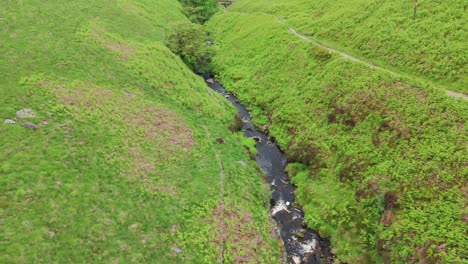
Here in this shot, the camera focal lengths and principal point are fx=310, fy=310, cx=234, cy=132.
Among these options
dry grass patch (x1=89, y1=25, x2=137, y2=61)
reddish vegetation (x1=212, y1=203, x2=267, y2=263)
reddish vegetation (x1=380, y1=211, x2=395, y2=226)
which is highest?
reddish vegetation (x1=380, y1=211, x2=395, y2=226)

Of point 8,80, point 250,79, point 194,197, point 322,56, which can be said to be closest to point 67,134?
point 8,80

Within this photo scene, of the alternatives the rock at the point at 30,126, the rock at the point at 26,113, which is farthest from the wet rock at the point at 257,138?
the rock at the point at 26,113

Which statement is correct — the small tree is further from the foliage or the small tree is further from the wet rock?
the foliage

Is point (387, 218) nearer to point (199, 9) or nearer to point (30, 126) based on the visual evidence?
point (30, 126)

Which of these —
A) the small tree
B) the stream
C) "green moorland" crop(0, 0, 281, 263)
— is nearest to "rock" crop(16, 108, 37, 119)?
"green moorland" crop(0, 0, 281, 263)

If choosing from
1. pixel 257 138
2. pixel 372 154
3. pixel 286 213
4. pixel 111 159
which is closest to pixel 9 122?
pixel 111 159

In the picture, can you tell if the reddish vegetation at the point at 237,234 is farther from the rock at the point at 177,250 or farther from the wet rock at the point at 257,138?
the wet rock at the point at 257,138
